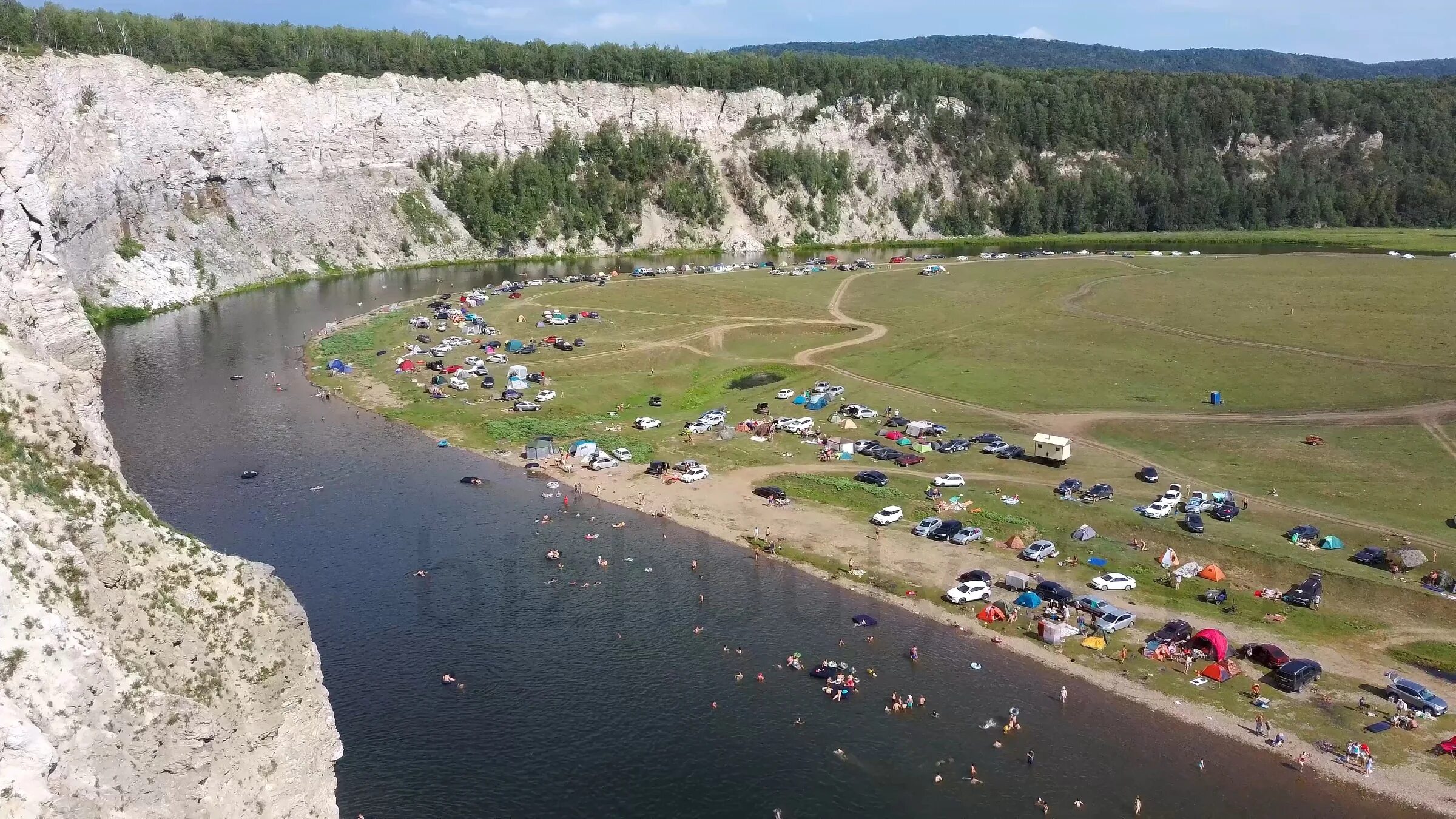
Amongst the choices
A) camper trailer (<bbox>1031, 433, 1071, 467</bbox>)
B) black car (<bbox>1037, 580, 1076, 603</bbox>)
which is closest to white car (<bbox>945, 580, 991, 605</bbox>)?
black car (<bbox>1037, 580, 1076, 603</bbox>)

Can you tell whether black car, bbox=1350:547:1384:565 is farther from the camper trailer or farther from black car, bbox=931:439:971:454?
black car, bbox=931:439:971:454

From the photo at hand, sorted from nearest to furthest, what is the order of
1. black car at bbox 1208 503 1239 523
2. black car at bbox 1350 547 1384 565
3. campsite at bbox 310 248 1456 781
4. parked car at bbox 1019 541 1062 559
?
campsite at bbox 310 248 1456 781 → black car at bbox 1350 547 1384 565 → parked car at bbox 1019 541 1062 559 → black car at bbox 1208 503 1239 523

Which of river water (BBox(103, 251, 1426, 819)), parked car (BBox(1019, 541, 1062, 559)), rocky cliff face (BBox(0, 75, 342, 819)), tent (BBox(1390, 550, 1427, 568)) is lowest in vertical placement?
river water (BBox(103, 251, 1426, 819))

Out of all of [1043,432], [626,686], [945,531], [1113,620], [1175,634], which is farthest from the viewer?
[1043,432]

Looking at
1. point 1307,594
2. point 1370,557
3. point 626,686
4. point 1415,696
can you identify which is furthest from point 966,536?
point 626,686

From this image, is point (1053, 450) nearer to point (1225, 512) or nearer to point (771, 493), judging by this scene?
point (1225, 512)

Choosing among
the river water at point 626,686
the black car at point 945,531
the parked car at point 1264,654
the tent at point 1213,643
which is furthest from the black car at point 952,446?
the parked car at point 1264,654
